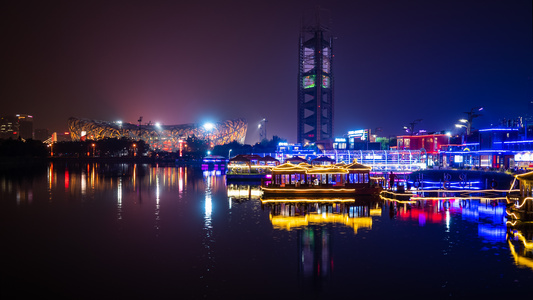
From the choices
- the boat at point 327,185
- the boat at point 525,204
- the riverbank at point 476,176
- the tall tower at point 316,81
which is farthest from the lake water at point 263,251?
the tall tower at point 316,81

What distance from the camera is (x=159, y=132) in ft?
550

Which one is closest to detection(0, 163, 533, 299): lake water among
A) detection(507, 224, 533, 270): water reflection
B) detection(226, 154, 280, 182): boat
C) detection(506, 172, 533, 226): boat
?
detection(507, 224, 533, 270): water reflection

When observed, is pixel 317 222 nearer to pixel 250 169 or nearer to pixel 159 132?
pixel 250 169

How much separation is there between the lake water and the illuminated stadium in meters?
134

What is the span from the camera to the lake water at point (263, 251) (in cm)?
1168

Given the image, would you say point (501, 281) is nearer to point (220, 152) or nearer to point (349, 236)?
point (349, 236)

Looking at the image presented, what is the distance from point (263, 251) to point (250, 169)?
117 feet

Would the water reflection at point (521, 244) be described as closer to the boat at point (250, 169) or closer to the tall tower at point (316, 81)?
the boat at point (250, 169)

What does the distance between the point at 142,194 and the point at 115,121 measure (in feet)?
484

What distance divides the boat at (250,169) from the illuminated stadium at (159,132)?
104338 millimetres

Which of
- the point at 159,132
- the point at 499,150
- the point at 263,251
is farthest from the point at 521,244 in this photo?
the point at 159,132

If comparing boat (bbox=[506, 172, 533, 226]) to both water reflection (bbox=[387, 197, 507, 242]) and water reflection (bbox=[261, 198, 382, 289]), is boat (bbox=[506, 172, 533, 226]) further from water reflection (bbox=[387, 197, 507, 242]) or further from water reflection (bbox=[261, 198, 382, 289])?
water reflection (bbox=[261, 198, 382, 289])

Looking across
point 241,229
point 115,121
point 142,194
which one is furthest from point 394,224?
point 115,121

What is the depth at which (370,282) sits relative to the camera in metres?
Answer: 12.1
